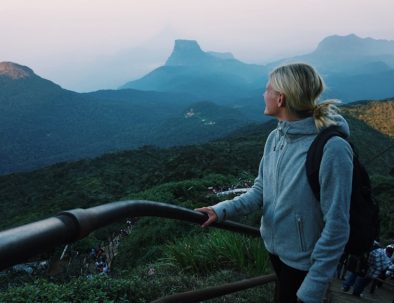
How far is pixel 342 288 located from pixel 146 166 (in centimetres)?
4977

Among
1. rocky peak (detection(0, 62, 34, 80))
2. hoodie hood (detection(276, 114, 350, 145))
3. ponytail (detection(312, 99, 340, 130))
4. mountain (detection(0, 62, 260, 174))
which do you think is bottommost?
mountain (detection(0, 62, 260, 174))

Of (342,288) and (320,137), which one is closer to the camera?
(320,137)

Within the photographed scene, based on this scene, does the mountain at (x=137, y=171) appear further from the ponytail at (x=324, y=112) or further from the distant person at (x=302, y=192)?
the ponytail at (x=324, y=112)

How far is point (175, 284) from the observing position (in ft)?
11.1

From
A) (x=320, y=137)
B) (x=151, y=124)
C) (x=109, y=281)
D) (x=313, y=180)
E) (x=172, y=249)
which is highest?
(x=320, y=137)

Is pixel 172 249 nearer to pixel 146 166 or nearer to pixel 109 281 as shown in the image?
pixel 109 281

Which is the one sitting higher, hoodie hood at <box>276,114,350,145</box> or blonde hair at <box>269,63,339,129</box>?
blonde hair at <box>269,63,339,129</box>

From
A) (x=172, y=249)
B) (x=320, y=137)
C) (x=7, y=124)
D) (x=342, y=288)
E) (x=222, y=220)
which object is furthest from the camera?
(x=7, y=124)

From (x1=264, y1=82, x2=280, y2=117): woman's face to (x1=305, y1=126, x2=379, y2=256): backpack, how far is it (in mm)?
259

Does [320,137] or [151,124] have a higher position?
[320,137]

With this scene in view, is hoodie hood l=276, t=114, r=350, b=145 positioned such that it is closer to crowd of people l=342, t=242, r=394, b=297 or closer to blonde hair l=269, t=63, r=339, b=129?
blonde hair l=269, t=63, r=339, b=129

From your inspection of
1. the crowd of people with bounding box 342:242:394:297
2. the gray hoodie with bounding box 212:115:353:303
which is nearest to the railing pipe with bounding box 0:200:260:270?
the gray hoodie with bounding box 212:115:353:303

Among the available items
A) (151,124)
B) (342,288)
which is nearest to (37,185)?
(342,288)

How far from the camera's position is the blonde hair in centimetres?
192
